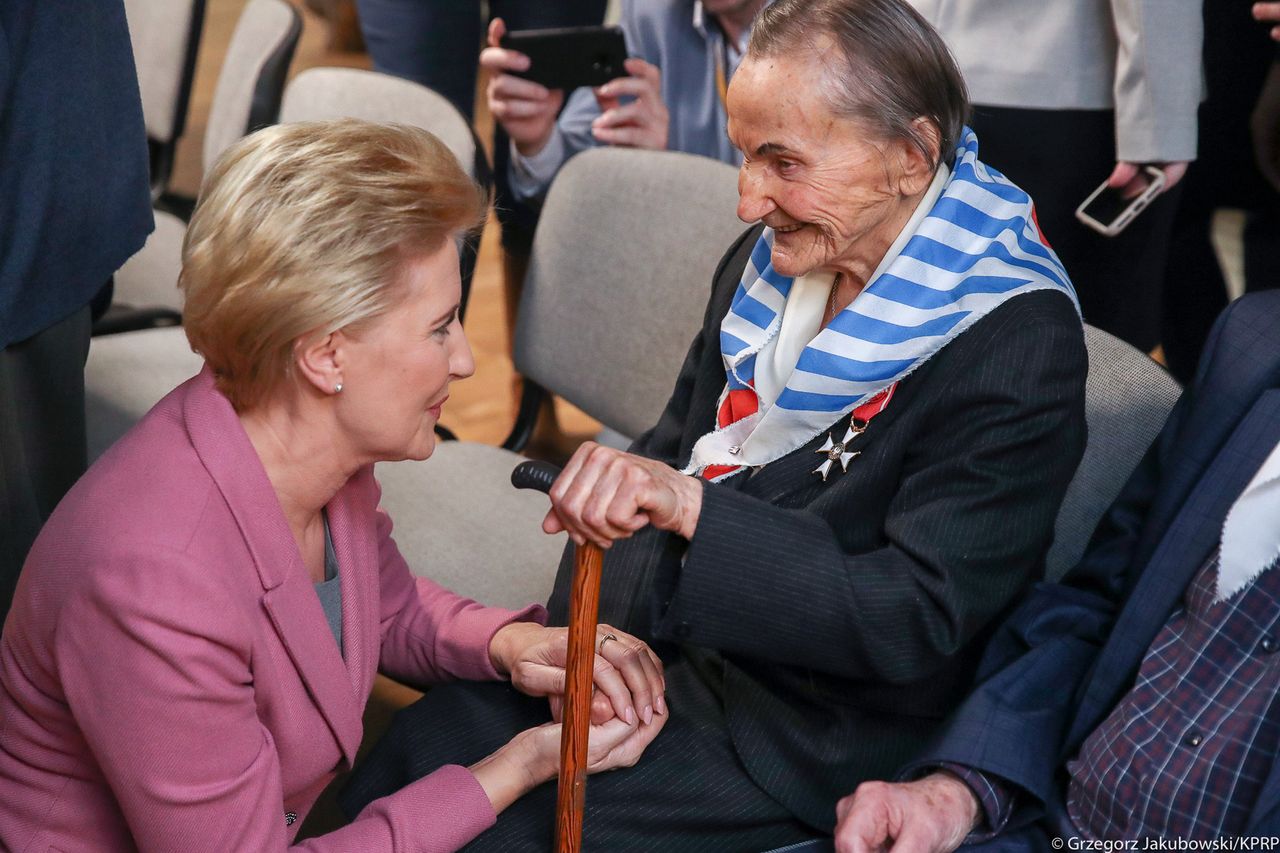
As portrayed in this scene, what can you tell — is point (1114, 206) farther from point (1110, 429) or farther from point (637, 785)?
point (637, 785)

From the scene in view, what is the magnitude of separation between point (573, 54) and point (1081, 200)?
962 mm

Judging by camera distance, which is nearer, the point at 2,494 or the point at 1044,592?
the point at 1044,592

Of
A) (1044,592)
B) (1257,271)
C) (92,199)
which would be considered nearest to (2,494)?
(92,199)

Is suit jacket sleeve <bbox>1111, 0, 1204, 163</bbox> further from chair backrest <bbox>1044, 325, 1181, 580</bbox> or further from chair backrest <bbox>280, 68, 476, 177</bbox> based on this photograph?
chair backrest <bbox>280, 68, 476, 177</bbox>

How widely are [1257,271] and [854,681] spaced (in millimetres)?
1726

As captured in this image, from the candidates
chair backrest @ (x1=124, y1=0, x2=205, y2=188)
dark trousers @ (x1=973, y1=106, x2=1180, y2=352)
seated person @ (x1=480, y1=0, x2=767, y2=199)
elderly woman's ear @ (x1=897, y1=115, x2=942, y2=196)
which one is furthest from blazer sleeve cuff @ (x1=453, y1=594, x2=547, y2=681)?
chair backrest @ (x1=124, y1=0, x2=205, y2=188)

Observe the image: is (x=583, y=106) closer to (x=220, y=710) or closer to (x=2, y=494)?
(x=2, y=494)

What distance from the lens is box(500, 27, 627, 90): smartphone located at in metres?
2.53

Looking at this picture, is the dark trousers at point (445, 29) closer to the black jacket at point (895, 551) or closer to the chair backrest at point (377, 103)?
the chair backrest at point (377, 103)

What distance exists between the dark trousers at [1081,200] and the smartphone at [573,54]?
670mm

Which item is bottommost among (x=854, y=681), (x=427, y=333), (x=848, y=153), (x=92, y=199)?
(x=854, y=681)

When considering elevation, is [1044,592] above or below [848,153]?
below

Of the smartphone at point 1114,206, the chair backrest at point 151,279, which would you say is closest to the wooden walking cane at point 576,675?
the smartphone at point 1114,206

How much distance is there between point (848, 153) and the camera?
1500mm
